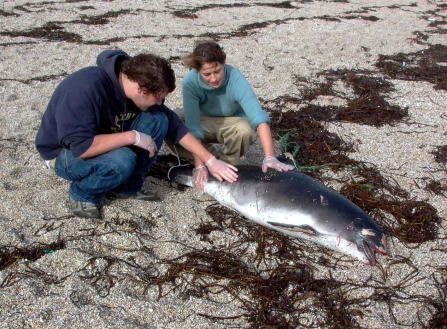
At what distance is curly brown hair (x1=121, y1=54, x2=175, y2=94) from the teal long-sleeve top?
85 centimetres

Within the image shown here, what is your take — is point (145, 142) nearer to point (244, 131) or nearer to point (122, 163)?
point (122, 163)

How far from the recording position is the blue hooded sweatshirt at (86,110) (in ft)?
9.41

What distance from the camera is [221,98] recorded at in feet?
12.7

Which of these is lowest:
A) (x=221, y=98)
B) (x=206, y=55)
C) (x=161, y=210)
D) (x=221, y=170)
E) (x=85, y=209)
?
(x=161, y=210)

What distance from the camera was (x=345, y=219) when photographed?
299cm

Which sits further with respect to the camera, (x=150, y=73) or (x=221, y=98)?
(x=221, y=98)

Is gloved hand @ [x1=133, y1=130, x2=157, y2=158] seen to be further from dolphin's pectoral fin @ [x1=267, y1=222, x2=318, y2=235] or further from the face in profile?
dolphin's pectoral fin @ [x1=267, y1=222, x2=318, y2=235]

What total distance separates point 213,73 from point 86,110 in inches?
39.6

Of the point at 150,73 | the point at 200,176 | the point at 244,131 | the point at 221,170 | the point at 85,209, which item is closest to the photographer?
the point at 150,73

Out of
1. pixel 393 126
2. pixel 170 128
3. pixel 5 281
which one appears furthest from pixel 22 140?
pixel 393 126

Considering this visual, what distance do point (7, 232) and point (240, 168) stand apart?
159 centimetres

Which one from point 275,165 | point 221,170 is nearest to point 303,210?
point 275,165

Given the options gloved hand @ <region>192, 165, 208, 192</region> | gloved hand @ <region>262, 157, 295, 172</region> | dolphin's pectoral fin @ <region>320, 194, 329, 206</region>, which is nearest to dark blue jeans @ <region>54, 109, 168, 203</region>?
gloved hand @ <region>192, 165, 208, 192</region>

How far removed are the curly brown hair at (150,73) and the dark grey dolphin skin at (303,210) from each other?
3.05 ft
